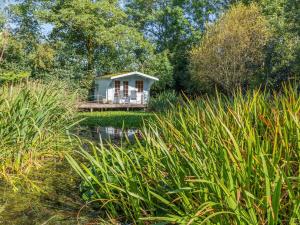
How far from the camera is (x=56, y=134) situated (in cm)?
551

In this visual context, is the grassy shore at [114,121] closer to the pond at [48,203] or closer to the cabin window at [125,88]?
the pond at [48,203]

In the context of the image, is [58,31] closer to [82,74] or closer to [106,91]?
[82,74]

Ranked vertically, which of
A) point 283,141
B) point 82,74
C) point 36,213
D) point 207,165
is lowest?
point 36,213

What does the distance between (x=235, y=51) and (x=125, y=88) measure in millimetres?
10135

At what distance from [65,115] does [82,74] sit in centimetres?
A: 2302

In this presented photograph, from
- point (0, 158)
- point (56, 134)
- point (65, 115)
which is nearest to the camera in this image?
point (0, 158)

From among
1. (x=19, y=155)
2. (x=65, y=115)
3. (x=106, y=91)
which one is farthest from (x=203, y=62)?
(x=19, y=155)

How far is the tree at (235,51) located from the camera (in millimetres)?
21734

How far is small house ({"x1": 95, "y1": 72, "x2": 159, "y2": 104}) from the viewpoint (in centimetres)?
2802

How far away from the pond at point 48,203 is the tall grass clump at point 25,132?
0.24m

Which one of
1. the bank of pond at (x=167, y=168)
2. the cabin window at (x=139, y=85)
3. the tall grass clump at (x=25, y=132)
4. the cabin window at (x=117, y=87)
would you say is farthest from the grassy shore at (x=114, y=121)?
the cabin window at (x=139, y=85)

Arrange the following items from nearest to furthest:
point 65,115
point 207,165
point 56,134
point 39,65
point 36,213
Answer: point 207,165
point 36,213
point 56,134
point 65,115
point 39,65

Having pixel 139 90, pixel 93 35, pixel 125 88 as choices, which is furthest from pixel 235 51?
pixel 93 35

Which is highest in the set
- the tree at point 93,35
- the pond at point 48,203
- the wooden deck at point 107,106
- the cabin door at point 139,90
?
the tree at point 93,35
